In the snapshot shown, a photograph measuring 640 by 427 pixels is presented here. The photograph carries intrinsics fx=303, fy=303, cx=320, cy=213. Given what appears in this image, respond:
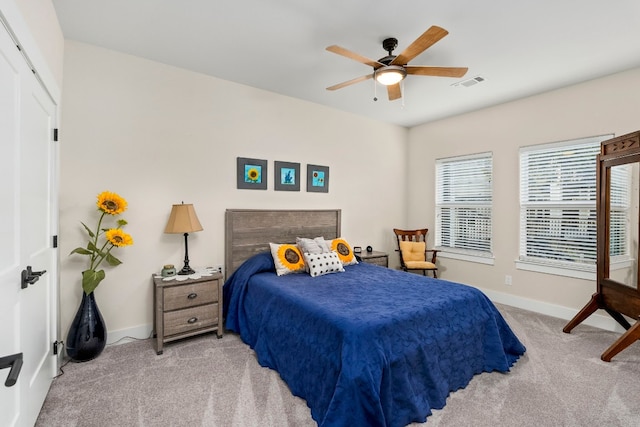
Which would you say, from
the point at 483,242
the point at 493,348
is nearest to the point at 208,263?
the point at 493,348

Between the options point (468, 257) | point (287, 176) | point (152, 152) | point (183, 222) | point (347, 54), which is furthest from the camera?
point (468, 257)

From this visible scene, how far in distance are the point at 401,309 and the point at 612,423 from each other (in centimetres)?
136

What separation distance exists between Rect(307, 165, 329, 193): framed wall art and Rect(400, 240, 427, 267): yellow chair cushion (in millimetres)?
1498

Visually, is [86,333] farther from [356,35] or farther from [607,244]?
[607,244]

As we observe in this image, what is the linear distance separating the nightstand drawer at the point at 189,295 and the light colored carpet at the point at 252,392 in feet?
1.30

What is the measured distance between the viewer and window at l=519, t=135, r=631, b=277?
3408 millimetres

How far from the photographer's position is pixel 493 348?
7.81 ft

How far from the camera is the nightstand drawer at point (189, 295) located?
8.86ft

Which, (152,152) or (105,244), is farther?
(152,152)

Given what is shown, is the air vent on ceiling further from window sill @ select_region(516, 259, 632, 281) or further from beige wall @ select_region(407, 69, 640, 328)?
window sill @ select_region(516, 259, 632, 281)

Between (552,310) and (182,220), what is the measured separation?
4.32 metres

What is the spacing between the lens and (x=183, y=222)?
2898 millimetres

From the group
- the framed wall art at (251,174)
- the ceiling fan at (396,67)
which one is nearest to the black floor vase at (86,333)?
the framed wall art at (251,174)

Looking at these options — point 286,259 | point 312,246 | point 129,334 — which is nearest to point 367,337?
point 286,259
